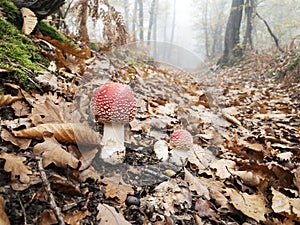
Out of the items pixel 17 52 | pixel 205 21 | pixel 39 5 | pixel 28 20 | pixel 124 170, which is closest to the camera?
pixel 124 170

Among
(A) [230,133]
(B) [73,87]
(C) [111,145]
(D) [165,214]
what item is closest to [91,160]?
(C) [111,145]

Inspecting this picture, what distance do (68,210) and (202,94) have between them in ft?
10.6

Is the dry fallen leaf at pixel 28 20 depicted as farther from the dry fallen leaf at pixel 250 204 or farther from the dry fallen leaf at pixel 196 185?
the dry fallen leaf at pixel 250 204

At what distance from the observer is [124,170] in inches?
58.2

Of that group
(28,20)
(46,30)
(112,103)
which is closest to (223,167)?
(112,103)

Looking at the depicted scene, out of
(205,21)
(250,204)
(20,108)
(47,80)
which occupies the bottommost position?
(250,204)

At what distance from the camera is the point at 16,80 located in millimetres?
1566

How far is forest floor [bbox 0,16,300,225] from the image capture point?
1032 millimetres

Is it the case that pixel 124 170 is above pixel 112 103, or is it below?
below

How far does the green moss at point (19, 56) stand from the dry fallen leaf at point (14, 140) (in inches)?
19.4

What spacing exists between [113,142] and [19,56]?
1050 millimetres

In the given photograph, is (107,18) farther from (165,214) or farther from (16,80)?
(165,214)

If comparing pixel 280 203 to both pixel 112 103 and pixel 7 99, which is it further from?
pixel 7 99

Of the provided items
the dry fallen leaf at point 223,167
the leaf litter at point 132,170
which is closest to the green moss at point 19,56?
the leaf litter at point 132,170
